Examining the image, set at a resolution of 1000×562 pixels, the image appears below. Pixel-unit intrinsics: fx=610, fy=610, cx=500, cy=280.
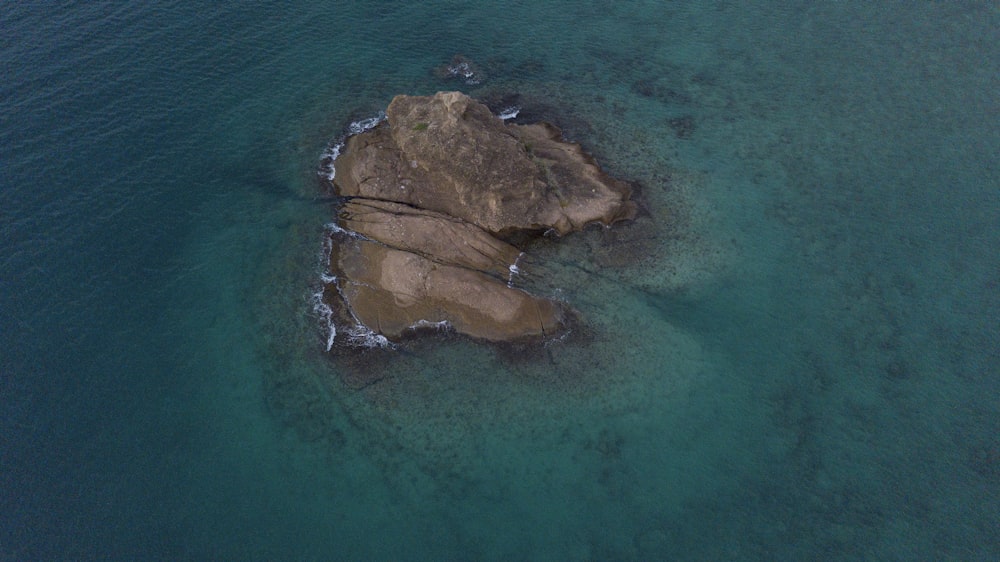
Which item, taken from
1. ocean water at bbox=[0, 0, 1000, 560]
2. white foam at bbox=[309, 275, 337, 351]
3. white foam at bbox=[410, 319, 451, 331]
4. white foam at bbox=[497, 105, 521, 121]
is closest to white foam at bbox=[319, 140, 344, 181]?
ocean water at bbox=[0, 0, 1000, 560]

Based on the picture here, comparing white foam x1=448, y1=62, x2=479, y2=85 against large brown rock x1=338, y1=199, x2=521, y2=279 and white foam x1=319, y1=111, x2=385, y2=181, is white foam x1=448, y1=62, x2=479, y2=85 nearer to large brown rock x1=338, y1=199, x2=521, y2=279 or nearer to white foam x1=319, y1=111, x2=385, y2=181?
white foam x1=319, y1=111, x2=385, y2=181

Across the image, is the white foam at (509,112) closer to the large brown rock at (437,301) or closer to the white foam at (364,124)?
the white foam at (364,124)

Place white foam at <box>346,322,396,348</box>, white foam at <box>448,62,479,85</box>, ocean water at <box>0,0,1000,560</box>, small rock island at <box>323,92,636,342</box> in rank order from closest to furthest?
ocean water at <box>0,0,1000,560</box> → white foam at <box>346,322,396,348</box> → small rock island at <box>323,92,636,342</box> → white foam at <box>448,62,479,85</box>

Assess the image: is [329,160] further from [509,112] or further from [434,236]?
[509,112]

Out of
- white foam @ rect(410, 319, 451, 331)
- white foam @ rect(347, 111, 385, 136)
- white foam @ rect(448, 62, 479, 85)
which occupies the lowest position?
white foam @ rect(410, 319, 451, 331)

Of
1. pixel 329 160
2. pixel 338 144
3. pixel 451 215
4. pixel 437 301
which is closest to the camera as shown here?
pixel 437 301

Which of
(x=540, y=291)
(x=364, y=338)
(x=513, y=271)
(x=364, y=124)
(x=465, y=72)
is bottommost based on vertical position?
(x=364, y=338)

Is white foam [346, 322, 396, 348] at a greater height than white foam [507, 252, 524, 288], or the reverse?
white foam [507, 252, 524, 288]

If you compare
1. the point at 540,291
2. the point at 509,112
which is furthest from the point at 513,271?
the point at 509,112
